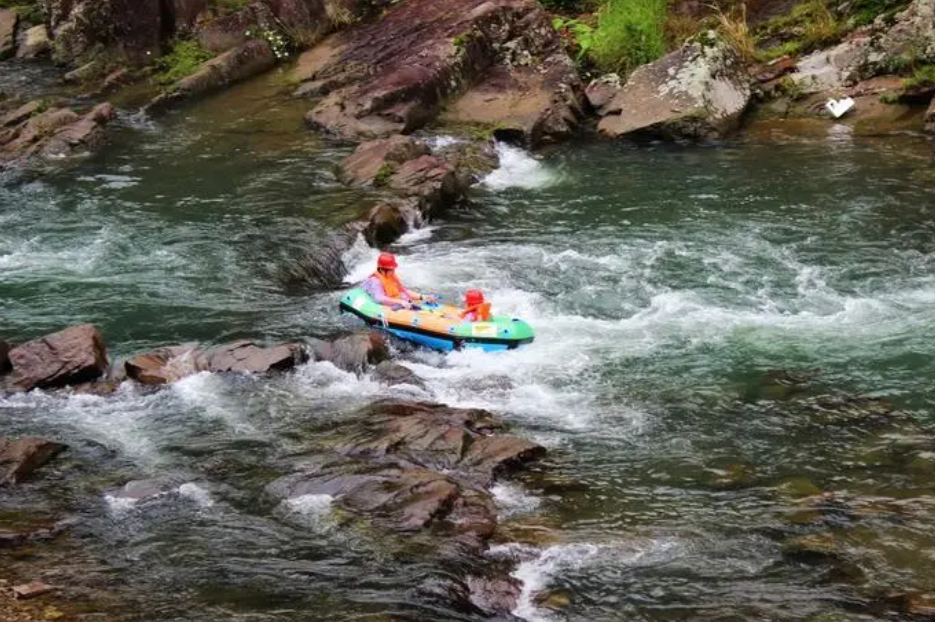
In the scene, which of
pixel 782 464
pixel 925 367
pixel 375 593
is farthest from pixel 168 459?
pixel 925 367

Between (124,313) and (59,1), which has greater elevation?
(59,1)

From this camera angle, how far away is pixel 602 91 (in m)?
19.8

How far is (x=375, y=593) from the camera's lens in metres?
7.09

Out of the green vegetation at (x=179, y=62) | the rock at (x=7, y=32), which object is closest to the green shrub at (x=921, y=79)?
the green vegetation at (x=179, y=62)

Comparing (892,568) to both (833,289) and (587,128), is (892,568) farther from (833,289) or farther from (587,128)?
(587,128)

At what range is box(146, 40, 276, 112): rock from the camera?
2116 cm

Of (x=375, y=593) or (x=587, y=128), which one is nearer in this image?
(x=375, y=593)

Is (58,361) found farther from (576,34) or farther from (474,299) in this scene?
(576,34)

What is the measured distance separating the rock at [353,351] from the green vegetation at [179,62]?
497 inches

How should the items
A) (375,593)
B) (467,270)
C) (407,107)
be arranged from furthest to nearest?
1. (407,107)
2. (467,270)
3. (375,593)

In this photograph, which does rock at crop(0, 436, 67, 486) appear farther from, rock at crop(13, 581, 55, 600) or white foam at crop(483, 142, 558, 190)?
white foam at crop(483, 142, 558, 190)

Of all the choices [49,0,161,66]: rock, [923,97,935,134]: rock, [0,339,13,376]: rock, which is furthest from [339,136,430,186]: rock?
[49,0,161,66]: rock

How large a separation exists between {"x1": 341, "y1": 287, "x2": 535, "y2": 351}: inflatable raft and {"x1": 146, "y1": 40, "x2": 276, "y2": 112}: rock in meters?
10.7

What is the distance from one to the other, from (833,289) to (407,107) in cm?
890
